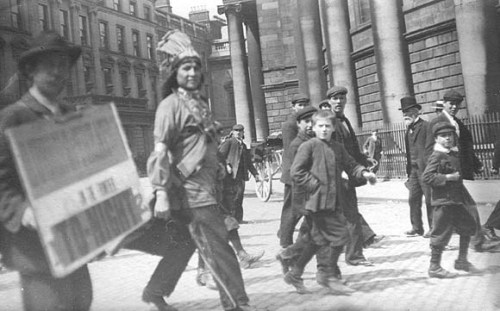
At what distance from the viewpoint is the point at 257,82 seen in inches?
1293

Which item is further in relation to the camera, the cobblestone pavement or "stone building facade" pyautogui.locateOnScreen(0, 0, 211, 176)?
the cobblestone pavement

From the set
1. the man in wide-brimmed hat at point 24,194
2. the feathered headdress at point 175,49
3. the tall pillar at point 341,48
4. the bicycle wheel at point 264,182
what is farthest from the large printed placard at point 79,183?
the tall pillar at point 341,48

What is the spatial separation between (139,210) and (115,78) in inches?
Answer: 38.6

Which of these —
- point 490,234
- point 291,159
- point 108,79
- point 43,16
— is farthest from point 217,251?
point 490,234

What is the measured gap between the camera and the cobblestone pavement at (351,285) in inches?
176

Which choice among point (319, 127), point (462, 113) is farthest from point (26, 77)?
point (462, 113)

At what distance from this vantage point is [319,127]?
199 inches

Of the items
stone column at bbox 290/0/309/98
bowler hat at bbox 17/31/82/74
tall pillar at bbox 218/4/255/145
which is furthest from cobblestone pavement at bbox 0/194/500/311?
stone column at bbox 290/0/309/98

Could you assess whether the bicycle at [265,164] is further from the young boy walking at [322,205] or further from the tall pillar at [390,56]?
the young boy walking at [322,205]

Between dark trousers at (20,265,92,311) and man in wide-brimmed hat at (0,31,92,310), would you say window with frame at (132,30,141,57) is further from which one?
dark trousers at (20,265,92,311)

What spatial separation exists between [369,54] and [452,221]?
18443 millimetres

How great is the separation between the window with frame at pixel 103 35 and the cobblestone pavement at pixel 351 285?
6.71 feet

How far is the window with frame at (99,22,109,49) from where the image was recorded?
3.77m

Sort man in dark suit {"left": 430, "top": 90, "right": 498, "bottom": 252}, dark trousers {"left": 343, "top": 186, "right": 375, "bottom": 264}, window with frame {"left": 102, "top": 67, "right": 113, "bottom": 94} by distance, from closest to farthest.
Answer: window with frame {"left": 102, "top": 67, "right": 113, "bottom": 94}, dark trousers {"left": 343, "top": 186, "right": 375, "bottom": 264}, man in dark suit {"left": 430, "top": 90, "right": 498, "bottom": 252}
